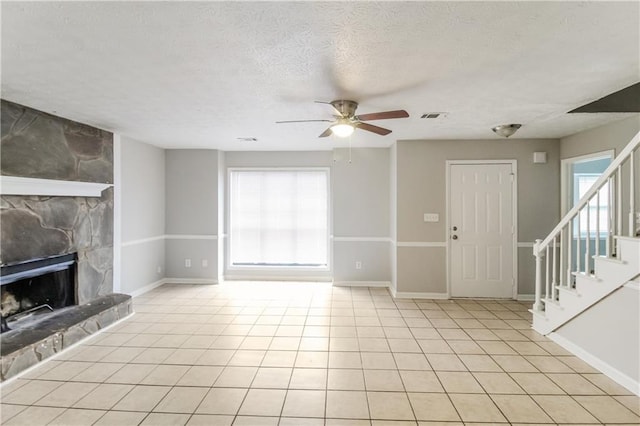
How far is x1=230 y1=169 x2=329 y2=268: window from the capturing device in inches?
221

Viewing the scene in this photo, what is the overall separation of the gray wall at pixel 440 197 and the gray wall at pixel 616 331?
186cm

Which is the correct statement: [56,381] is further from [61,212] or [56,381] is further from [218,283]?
[218,283]

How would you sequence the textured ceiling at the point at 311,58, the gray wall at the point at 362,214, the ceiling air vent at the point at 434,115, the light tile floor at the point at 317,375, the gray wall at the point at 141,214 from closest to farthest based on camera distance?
the textured ceiling at the point at 311,58 → the light tile floor at the point at 317,375 → the ceiling air vent at the point at 434,115 → the gray wall at the point at 141,214 → the gray wall at the point at 362,214

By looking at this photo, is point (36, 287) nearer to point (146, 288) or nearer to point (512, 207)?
point (146, 288)

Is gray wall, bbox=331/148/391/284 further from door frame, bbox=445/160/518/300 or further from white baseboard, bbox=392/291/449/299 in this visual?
door frame, bbox=445/160/518/300

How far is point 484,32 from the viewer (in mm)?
1758

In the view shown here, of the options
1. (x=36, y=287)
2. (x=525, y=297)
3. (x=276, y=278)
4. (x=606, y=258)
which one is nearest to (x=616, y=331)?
(x=606, y=258)

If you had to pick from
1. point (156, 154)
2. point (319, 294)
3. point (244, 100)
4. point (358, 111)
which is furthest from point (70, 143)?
point (319, 294)

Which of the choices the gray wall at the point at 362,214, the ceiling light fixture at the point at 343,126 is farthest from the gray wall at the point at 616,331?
the gray wall at the point at 362,214

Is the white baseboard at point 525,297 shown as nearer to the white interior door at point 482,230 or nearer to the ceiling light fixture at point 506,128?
the white interior door at point 482,230

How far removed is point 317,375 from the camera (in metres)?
2.57

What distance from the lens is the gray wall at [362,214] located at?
5266 millimetres

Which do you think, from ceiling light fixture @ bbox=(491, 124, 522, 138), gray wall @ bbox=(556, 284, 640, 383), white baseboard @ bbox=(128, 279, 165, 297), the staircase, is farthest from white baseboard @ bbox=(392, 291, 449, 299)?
white baseboard @ bbox=(128, 279, 165, 297)

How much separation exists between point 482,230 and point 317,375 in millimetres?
3393
